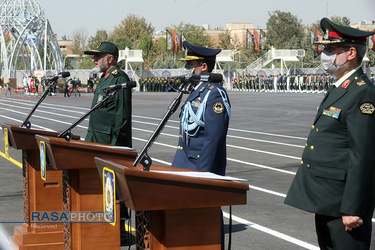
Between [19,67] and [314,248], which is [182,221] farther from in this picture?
[19,67]

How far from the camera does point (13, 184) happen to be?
9867mm

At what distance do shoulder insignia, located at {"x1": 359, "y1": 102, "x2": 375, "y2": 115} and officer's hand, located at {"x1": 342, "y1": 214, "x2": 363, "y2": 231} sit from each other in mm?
621

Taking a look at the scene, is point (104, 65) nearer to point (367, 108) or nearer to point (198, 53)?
point (198, 53)

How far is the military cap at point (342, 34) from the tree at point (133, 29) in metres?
121

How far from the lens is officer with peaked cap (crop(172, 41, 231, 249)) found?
187 inches

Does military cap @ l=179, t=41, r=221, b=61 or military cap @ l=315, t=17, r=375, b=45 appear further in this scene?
military cap @ l=179, t=41, r=221, b=61

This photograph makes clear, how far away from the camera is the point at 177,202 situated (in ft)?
11.2

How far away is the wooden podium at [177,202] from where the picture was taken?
3.29 metres

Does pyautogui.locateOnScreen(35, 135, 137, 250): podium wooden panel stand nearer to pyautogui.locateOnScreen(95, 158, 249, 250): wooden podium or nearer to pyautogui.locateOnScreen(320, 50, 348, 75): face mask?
pyautogui.locateOnScreen(95, 158, 249, 250): wooden podium

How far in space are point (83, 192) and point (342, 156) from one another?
2.40 meters

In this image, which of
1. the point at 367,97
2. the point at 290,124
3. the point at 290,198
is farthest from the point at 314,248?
the point at 290,124

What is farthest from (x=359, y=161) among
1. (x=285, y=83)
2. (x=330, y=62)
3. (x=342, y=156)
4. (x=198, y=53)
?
(x=285, y=83)

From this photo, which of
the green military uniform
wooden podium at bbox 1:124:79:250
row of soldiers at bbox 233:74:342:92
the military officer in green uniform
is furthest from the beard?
row of soldiers at bbox 233:74:342:92

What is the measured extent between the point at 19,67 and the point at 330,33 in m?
150
